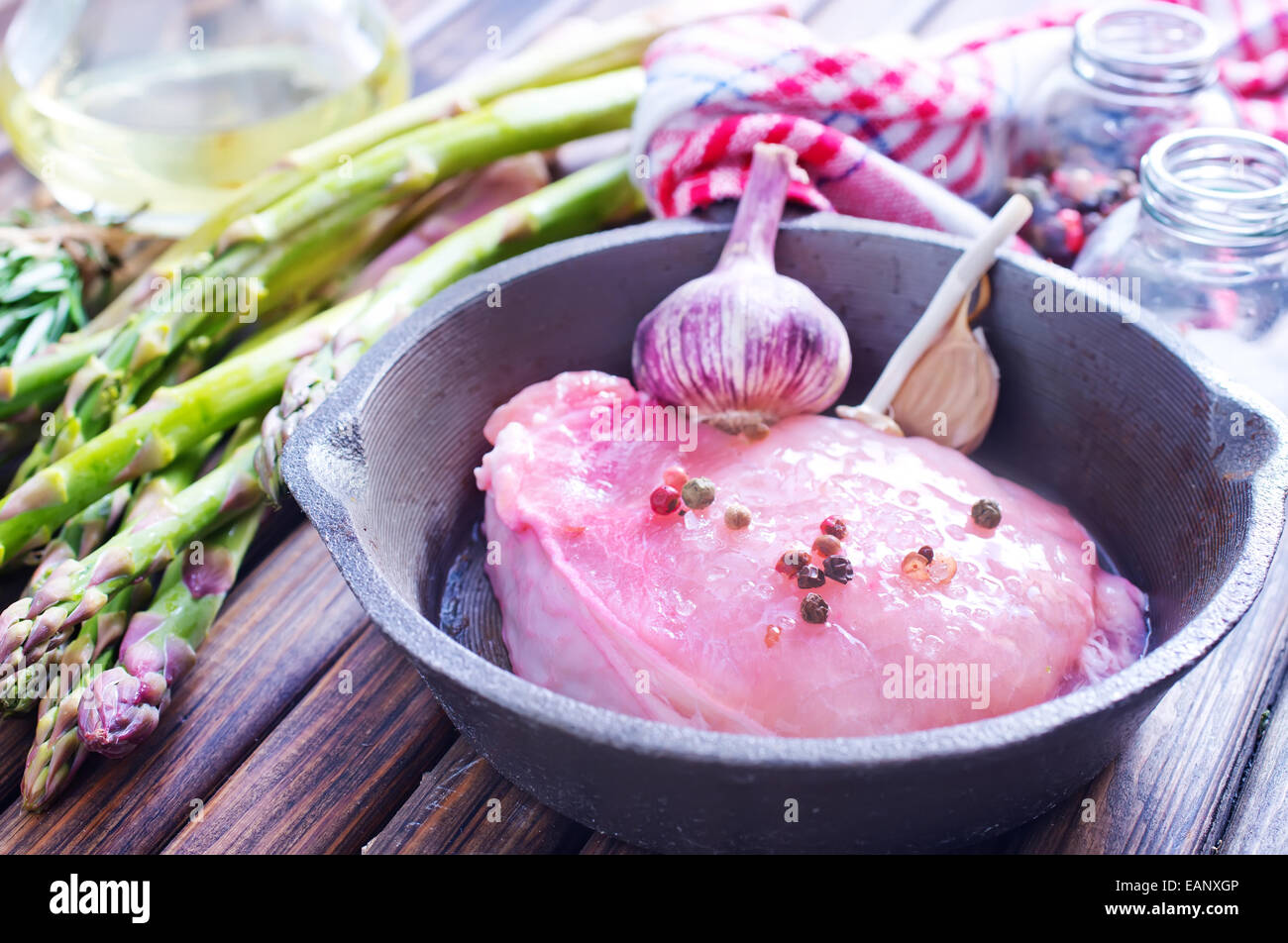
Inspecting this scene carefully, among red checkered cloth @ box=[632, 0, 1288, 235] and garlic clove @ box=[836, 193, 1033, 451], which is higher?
red checkered cloth @ box=[632, 0, 1288, 235]

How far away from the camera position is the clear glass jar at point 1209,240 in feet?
5.65

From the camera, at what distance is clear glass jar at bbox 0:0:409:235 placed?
2369 millimetres

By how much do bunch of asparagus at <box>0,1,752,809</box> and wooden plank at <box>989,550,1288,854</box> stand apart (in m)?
1.27

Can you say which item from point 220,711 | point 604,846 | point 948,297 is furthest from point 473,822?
point 948,297

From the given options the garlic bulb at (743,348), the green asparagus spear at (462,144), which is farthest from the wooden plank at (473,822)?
the green asparagus spear at (462,144)

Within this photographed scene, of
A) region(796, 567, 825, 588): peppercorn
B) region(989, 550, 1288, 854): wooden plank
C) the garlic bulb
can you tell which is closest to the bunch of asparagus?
the garlic bulb

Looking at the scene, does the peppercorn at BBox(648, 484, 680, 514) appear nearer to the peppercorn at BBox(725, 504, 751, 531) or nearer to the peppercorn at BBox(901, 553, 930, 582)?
the peppercorn at BBox(725, 504, 751, 531)

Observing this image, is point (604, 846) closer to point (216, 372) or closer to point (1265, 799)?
point (1265, 799)

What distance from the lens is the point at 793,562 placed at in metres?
1.34

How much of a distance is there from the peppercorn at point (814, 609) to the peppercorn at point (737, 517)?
16 cm

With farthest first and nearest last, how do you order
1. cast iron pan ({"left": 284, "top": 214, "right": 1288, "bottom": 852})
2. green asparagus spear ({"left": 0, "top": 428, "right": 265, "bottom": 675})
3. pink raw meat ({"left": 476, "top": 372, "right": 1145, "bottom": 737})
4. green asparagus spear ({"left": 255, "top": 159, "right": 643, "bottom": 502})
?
green asparagus spear ({"left": 255, "top": 159, "right": 643, "bottom": 502}), green asparagus spear ({"left": 0, "top": 428, "right": 265, "bottom": 675}), pink raw meat ({"left": 476, "top": 372, "right": 1145, "bottom": 737}), cast iron pan ({"left": 284, "top": 214, "right": 1288, "bottom": 852})

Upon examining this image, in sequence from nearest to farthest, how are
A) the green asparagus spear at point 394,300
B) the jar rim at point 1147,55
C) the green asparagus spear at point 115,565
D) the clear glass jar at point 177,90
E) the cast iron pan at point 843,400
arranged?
the cast iron pan at point 843,400 < the green asparagus spear at point 115,565 < the green asparagus spear at point 394,300 < the jar rim at point 1147,55 < the clear glass jar at point 177,90

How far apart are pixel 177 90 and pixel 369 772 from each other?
A: 1.82m

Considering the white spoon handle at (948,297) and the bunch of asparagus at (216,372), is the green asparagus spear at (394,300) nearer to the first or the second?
the bunch of asparagus at (216,372)
